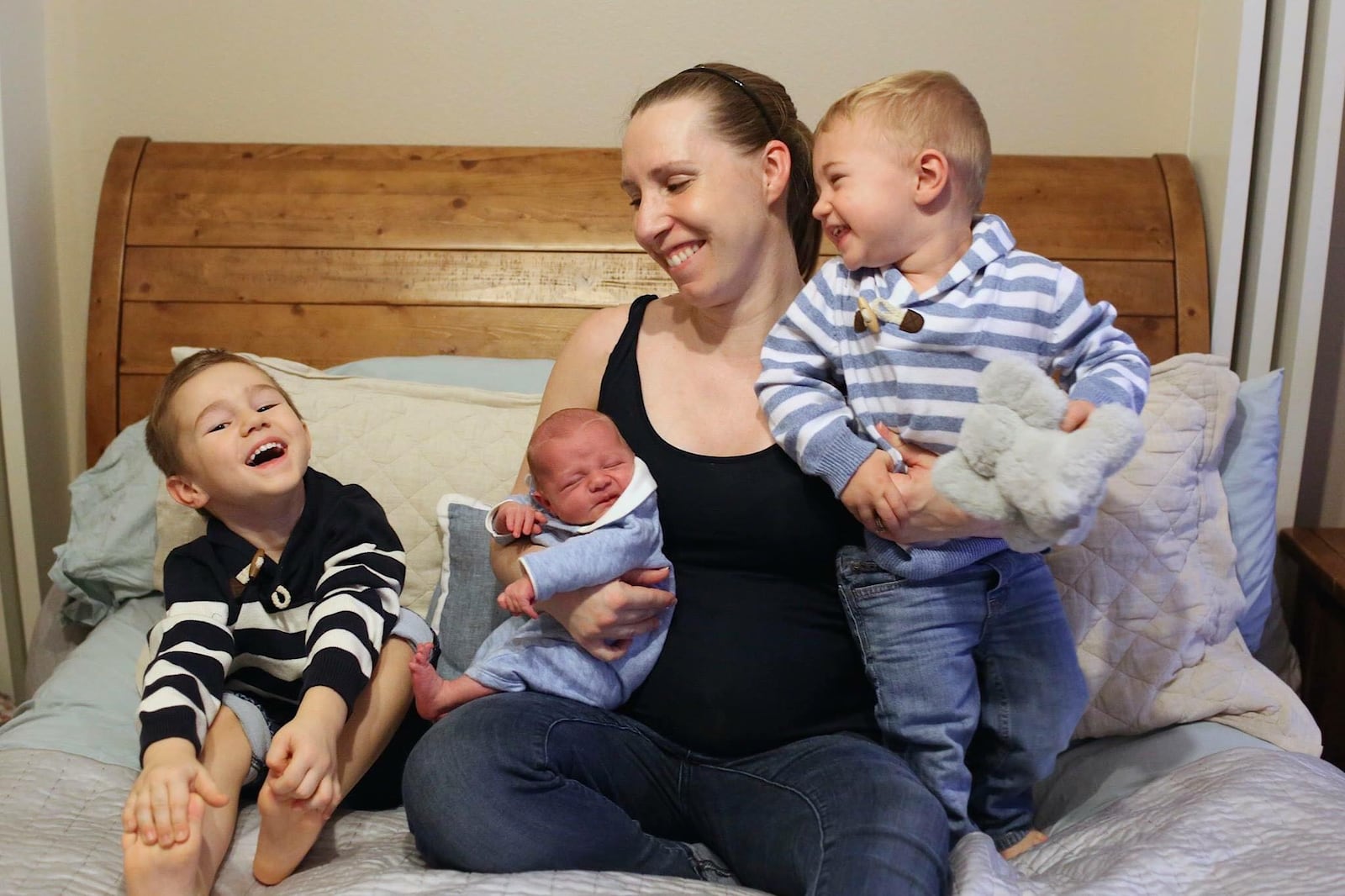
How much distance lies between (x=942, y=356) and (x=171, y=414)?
3.11 ft

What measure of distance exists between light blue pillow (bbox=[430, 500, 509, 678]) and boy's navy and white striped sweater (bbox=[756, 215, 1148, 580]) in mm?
494

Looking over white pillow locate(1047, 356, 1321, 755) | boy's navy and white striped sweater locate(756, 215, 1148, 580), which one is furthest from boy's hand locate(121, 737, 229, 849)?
white pillow locate(1047, 356, 1321, 755)

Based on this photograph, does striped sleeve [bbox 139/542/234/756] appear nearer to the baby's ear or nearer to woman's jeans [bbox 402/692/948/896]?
the baby's ear

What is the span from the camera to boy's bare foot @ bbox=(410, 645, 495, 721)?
143cm

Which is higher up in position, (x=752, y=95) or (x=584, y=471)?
(x=752, y=95)

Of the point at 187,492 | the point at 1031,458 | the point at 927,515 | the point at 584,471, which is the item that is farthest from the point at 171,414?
the point at 1031,458

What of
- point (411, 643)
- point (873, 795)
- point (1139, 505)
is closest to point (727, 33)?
point (1139, 505)

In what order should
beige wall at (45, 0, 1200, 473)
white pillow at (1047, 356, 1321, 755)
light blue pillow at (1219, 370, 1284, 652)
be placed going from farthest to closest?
beige wall at (45, 0, 1200, 473)
light blue pillow at (1219, 370, 1284, 652)
white pillow at (1047, 356, 1321, 755)

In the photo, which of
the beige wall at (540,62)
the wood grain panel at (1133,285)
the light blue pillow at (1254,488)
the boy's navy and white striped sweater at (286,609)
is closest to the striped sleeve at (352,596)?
the boy's navy and white striped sweater at (286,609)

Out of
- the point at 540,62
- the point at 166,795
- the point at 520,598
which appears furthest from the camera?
the point at 540,62

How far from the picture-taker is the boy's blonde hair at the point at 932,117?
1.27 meters

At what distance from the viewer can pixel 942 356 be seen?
1289mm

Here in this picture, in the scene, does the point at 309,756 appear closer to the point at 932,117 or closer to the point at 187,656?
the point at 187,656

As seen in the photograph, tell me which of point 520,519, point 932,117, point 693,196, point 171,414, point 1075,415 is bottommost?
point 520,519
